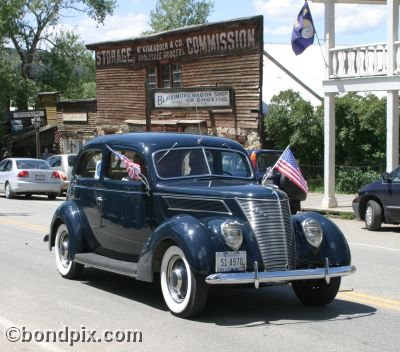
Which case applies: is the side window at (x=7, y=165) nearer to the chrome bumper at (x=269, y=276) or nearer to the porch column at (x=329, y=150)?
the porch column at (x=329, y=150)

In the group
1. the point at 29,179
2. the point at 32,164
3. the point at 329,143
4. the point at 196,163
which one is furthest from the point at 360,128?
the point at 196,163

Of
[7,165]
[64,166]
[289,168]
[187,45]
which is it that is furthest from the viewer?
[187,45]

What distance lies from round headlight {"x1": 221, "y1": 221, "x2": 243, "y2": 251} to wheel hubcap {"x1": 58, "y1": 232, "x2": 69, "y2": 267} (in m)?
3.18

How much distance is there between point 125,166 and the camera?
820 cm

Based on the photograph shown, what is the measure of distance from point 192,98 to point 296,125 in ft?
18.6

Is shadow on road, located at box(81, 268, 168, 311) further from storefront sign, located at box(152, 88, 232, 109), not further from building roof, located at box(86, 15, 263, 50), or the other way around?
storefront sign, located at box(152, 88, 232, 109)

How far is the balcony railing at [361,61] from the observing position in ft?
63.0

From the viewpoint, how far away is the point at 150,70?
105 ft

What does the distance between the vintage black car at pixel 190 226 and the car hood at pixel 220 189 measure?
0.01 metres

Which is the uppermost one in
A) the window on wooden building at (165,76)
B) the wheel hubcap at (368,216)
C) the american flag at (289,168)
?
the window on wooden building at (165,76)

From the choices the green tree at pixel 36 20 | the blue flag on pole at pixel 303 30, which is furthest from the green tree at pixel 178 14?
the blue flag on pole at pixel 303 30

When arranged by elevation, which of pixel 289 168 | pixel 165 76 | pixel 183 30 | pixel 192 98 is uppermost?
pixel 183 30

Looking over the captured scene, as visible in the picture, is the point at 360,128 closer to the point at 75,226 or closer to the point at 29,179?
the point at 29,179

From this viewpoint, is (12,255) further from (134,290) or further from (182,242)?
(182,242)
